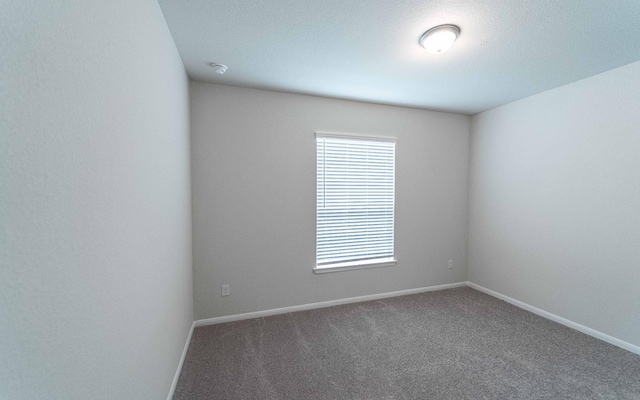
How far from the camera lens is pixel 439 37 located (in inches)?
70.8

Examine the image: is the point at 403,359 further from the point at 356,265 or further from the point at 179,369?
the point at 179,369

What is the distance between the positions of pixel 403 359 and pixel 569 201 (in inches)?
97.0

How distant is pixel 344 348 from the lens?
7.55 feet

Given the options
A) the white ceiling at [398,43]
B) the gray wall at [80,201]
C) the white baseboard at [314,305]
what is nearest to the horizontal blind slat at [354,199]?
the white baseboard at [314,305]

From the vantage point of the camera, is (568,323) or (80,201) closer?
(80,201)

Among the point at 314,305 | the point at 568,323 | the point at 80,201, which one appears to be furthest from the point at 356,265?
the point at 80,201

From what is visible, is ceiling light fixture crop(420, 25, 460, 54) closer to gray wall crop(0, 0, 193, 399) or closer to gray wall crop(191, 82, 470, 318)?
gray wall crop(191, 82, 470, 318)

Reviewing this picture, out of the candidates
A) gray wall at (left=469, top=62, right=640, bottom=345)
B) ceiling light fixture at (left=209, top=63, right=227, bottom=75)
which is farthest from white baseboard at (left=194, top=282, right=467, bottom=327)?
ceiling light fixture at (left=209, top=63, right=227, bottom=75)

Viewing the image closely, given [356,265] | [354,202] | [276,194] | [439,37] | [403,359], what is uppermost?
[439,37]

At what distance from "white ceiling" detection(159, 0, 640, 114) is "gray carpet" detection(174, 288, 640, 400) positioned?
2618mm

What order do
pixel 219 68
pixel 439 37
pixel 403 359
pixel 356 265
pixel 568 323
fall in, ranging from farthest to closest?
pixel 356 265
pixel 568 323
pixel 219 68
pixel 403 359
pixel 439 37

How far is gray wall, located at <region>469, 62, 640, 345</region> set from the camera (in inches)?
90.2

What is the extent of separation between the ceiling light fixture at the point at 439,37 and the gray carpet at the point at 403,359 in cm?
256

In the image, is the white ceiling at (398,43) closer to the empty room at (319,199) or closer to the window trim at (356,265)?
the empty room at (319,199)
